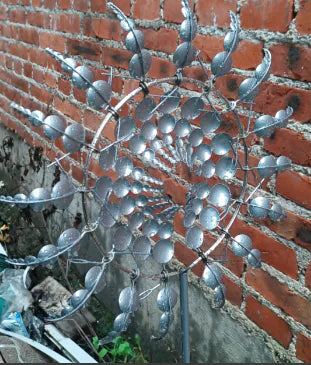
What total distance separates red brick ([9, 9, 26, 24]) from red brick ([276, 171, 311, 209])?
2.07 metres

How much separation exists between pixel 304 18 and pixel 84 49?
1.21 metres

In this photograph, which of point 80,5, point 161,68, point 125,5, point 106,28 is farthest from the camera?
point 80,5

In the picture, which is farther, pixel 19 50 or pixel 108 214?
pixel 19 50

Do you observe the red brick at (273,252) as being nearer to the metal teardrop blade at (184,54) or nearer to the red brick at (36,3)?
the metal teardrop blade at (184,54)

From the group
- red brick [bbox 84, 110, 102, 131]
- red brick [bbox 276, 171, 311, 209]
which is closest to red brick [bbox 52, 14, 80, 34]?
red brick [bbox 84, 110, 102, 131]

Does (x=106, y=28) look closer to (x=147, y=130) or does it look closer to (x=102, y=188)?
(x=147, y=130)

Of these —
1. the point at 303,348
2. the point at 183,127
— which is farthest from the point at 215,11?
the point at 303,348

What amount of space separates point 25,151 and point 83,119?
3.05ft

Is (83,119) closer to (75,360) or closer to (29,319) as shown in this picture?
(29,319)

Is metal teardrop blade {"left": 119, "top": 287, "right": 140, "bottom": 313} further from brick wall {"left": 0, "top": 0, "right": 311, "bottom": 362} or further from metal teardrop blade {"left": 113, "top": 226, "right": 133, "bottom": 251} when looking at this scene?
brick wall {"left": 0, "top": 0, "right": 311, "bottom": 362}

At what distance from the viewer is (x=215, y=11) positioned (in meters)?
1.37

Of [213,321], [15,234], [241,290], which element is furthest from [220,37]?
[15,234]

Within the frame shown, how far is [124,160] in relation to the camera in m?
0.87

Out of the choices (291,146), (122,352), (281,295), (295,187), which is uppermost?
(291,146)
